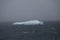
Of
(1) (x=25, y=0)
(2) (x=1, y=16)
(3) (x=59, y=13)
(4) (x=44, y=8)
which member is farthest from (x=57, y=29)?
(2) (x=1, y=16)

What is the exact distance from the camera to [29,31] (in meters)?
2.31

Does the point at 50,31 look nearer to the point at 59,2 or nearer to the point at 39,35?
the point at 39,35

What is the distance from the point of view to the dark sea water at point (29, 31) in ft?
7.57

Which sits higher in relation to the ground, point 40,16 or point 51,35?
point 40,16

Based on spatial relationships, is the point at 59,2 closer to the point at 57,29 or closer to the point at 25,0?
the point at 57,29

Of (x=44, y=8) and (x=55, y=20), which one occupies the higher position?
(x=44, y=8)

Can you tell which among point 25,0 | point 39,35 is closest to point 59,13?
point 39,35

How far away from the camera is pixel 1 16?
2297mm

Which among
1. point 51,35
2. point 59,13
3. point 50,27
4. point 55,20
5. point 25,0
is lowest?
point 51,35

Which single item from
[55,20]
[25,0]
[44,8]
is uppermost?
[25,0]

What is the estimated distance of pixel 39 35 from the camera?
232cm

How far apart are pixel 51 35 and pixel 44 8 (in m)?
0.65

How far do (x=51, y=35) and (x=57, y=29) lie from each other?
0.20 meters

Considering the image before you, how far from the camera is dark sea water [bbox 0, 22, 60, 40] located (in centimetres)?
231
